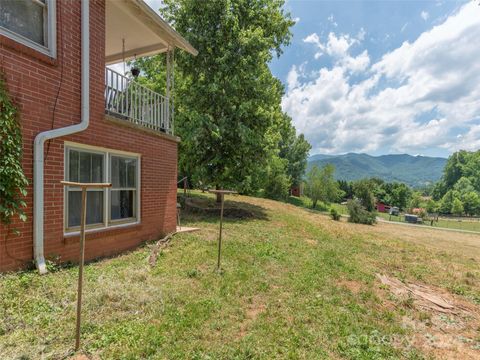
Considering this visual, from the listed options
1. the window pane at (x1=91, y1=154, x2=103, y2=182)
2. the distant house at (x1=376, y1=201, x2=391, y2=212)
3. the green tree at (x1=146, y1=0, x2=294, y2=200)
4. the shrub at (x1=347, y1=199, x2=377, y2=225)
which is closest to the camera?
the window pane at (x1=91, y1=154, x2=103, y2=182)

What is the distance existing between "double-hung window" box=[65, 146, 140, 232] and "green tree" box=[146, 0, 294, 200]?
591 centimetres

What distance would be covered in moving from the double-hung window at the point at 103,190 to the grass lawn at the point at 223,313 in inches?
33.4

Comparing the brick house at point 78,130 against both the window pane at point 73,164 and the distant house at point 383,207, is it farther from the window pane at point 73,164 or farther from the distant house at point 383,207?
the distant house at point 383,207

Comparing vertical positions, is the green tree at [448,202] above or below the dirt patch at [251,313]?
below

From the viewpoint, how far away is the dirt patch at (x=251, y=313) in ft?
10.7

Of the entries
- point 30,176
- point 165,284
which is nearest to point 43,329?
point 165,284

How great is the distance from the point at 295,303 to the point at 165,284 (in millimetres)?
2089

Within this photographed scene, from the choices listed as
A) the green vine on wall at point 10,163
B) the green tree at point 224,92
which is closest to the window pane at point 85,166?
the green vine on wall at point 10,163

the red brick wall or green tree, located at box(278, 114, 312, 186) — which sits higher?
green tree, located at box(278, 114, 312, 186)

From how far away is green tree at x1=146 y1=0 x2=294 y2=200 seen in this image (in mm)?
11891

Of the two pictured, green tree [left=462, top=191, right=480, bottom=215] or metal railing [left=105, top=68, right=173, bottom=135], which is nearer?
metal railing [left=105, top=68, right=173, bottom=135]

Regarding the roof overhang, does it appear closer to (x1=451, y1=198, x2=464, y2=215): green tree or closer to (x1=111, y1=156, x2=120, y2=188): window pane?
(x1=111, y1=156, x2=120, y2=188): window pane

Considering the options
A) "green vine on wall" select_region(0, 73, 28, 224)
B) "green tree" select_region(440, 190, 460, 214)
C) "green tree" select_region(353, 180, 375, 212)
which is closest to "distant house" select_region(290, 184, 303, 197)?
"green tree" select_region(353, 180, 375, 212)

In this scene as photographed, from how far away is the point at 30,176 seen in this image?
390 cm
